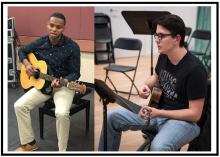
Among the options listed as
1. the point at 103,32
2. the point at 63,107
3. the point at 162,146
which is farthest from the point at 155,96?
the point at 103,32

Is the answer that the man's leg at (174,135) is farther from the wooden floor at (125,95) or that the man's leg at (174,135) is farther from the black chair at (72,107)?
the black chair at (72,107)

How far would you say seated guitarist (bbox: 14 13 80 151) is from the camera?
1634mm

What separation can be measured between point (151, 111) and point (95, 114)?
0.46 meters

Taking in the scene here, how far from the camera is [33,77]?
168 centimetres

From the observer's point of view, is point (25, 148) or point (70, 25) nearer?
point (70, 25)

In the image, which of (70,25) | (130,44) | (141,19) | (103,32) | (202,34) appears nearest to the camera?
(70,25)

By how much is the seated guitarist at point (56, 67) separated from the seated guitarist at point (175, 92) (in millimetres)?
391

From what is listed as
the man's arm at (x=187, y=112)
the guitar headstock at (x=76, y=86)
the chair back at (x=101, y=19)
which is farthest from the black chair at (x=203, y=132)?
the chair back at (x=101, y=19)

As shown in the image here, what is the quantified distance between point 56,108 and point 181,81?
2.39 feet

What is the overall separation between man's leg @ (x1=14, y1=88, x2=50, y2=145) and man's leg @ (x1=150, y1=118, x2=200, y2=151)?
2.23 feet

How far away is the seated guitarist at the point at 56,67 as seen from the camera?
1.63 m

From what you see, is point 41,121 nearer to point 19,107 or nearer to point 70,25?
point 19,107

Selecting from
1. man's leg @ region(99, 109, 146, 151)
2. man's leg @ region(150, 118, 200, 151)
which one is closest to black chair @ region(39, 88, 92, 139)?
man's leg @ region(99, 109, 146, 151)

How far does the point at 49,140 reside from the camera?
177 cm
